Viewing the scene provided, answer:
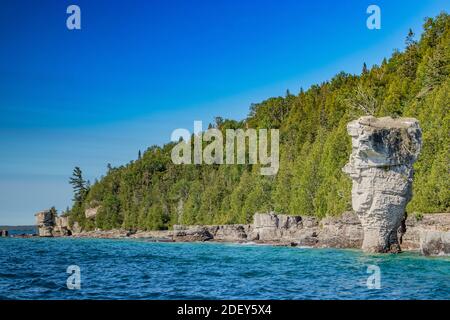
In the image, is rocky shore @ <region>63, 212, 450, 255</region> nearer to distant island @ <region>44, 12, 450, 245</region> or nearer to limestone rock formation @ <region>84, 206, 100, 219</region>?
distant island @ <region>44, 12, 450, 245</region>

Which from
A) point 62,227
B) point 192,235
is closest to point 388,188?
point 192,235

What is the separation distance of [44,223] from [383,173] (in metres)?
119

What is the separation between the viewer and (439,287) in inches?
1133

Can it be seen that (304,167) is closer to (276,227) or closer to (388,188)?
(276,227)

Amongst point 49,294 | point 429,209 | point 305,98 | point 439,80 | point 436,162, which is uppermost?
point 305,98

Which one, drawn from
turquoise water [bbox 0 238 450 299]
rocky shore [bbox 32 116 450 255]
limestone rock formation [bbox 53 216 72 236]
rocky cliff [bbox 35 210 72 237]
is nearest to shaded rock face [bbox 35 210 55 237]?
rocky cliff [bbox 35 210 72 237]

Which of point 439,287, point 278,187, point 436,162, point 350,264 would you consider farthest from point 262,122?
point 439,287

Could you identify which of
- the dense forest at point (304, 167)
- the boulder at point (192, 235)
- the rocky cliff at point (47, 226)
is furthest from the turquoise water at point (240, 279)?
the rocky cliff at point (47, 226)

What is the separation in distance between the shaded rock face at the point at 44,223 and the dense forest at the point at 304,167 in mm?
10727

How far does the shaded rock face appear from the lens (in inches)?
5891

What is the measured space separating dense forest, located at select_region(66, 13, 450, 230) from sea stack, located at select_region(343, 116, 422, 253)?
10316 mm

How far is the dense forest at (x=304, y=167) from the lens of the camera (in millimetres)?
65000
